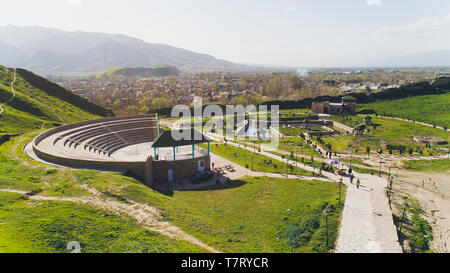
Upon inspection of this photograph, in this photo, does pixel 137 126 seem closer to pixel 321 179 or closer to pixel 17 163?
pixel 17 163

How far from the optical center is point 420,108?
71.3m

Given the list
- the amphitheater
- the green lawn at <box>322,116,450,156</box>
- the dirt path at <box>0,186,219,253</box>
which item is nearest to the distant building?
the green lawn at <box>322,116,450,156</box>

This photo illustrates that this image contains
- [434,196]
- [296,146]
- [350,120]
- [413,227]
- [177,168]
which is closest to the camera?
[413,227]

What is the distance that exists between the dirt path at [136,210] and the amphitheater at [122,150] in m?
7.26

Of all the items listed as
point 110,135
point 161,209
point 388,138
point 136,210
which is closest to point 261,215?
point 161,209

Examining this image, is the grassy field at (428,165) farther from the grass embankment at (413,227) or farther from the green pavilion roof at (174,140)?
the green pavilion roof at (174,140)

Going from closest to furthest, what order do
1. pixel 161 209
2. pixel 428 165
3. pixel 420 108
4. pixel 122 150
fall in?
1. pixel 161 209
2. pixel 428 165
3. pixel 122 150
4. pixel 420 108

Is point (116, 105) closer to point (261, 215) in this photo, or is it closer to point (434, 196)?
point (261, 215)

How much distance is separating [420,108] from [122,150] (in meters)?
75.1

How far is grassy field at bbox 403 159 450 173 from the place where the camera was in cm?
3366

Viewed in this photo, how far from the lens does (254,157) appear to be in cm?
3803

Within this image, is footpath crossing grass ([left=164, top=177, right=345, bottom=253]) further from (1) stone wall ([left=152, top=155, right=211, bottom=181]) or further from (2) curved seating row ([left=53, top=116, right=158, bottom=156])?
(2) curved seating row ([left=53, top=116, right=158, bottom=156])
